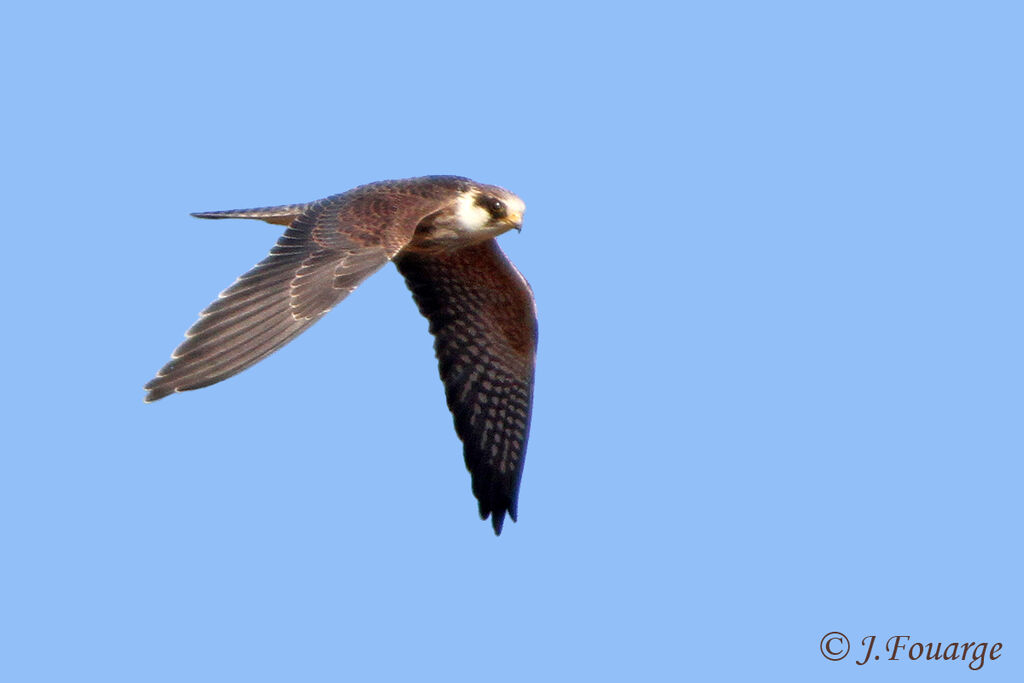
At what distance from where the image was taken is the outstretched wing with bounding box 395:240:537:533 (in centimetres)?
904

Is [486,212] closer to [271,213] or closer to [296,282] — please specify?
[271,213]

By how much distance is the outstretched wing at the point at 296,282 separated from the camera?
6684mm

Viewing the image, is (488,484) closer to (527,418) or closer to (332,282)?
(527,418)

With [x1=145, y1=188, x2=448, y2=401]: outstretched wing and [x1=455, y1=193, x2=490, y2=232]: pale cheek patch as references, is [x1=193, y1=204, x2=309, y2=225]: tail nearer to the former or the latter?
[x1=145, y1=188, x2=448, y2=401]: outstretched wing

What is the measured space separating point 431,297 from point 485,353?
517 millimetres

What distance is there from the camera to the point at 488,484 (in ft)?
30.0

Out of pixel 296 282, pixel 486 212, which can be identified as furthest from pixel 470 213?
pixel 296 282

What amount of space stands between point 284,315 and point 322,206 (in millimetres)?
1317

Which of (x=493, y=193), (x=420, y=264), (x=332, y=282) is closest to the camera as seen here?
(x=332, y=282)

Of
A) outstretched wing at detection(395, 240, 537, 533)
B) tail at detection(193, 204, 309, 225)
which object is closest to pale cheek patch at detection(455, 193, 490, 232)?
outstretched wing at detection(395, 240, 537, 533)

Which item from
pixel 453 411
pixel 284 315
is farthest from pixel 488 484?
pixel 284 315

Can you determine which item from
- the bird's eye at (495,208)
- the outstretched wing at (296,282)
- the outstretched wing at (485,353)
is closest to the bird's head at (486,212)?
the bird's eye at (495,208)

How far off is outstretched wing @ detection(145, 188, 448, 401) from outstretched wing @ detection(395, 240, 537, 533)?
0.93 meters

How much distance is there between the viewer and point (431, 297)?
9.02m
